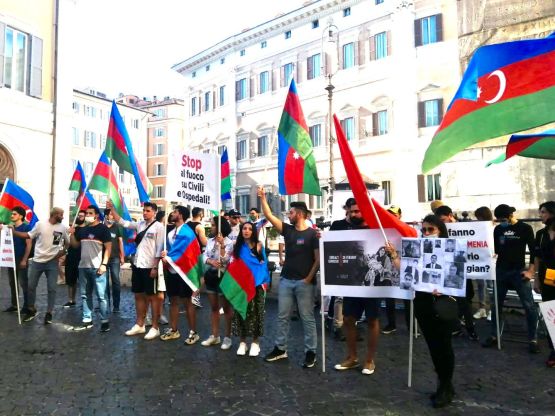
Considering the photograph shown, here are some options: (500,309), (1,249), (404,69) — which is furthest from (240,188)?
(500,309)

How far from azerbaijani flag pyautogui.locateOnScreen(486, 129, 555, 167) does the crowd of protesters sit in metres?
1.10

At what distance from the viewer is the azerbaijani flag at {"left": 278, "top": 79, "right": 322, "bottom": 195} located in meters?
6.47

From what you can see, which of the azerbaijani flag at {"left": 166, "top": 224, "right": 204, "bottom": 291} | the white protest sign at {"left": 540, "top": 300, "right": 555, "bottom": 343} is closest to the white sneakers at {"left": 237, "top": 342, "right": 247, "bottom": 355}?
the azerbaijani flag at {"left": 166, "top": 224, "right": 204, "bottom": 291}

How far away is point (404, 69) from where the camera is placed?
2809cm

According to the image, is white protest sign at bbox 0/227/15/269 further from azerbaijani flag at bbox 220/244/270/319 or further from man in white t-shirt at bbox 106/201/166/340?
azerbaijani flag at bbox 220/244/270/319

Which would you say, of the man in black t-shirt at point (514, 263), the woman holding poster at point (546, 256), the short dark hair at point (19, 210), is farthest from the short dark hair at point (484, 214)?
the short dark hair at point (19, 210)

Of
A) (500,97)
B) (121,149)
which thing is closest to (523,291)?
(500,97)

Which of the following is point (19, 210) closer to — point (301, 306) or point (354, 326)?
point (301, 306)

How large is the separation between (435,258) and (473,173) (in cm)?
2177

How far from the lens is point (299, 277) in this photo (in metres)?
5.71

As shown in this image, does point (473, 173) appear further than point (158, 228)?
Yes

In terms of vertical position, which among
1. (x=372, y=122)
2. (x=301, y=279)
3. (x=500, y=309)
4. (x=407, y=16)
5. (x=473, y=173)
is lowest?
(x=500, y=309)

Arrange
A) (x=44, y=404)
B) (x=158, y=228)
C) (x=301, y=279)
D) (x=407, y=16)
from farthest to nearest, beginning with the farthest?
(x=407, y=16), (x=158, y=228), (x=301, y=279), (x=44, y=404)

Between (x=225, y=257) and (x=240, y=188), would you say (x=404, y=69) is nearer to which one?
(x=240, y=188)
